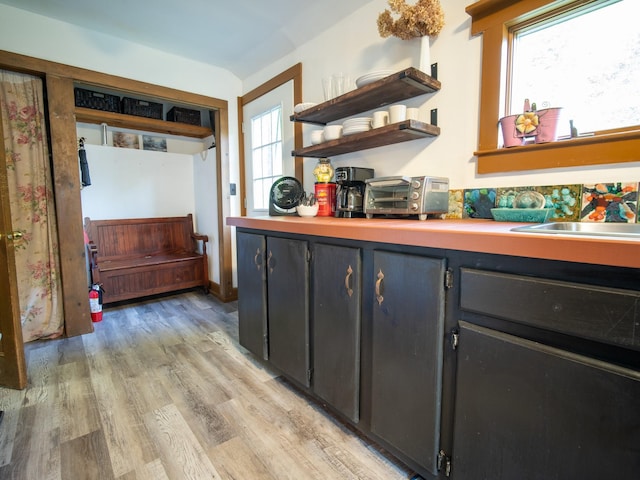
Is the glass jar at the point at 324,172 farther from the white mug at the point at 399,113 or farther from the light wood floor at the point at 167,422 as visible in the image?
the light wood floor at the point at 167,422

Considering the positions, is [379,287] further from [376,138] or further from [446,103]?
[446,103]

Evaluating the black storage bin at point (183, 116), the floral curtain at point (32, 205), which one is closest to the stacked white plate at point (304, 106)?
the floral curtain at point (32, 205)

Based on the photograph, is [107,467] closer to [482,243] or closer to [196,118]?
[482,243]

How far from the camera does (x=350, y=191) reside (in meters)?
1.82

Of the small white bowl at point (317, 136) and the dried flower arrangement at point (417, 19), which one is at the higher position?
the dried flower arrangement at point (417, 19)

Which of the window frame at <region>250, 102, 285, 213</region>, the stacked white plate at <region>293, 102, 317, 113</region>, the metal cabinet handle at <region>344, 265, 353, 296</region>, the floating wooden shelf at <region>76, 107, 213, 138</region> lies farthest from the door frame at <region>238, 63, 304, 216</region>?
the metal cabinet handle at <region>344, 265, 353, 296</region>

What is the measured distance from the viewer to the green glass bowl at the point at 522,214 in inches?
47.6

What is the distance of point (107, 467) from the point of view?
1.26 metres

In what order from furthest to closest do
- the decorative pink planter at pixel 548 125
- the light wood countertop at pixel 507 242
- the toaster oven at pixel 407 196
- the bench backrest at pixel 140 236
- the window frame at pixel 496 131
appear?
the bench backrest at pixel 140 236
the toaster oven at pixel 407 196
the decorative pink planter at pixel 548 125
the window frame at pixel 496 131
the light wood countertop at pixel 507 242

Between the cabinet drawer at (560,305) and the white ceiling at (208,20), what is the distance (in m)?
1.98

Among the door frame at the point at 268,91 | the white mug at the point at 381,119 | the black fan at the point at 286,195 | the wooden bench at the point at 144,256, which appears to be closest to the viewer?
the white mug at the point at 381,119

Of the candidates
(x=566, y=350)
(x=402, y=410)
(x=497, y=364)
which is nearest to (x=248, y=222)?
(x=402, y=410)

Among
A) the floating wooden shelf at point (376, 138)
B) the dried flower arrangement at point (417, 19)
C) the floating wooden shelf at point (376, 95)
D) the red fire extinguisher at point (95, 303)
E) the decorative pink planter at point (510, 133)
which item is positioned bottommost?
the red fire extinguisher at point (95, 303)

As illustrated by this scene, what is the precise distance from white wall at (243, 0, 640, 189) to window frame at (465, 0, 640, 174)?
34mm
